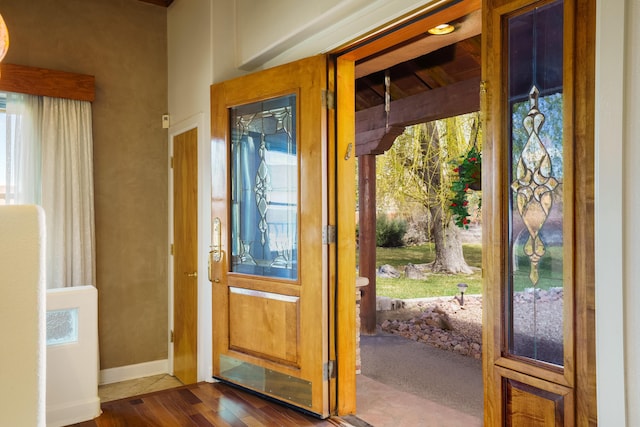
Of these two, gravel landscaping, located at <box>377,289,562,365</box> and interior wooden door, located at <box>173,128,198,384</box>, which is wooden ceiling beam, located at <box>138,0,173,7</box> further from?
gravel landscaping, located at <box>377,289,562,365</box>

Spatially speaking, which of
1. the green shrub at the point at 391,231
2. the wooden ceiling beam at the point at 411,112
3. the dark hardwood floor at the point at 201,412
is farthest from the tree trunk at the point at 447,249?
the dark hardwood floor at the point at 201,412

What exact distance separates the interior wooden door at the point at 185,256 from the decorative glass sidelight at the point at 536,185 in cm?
267

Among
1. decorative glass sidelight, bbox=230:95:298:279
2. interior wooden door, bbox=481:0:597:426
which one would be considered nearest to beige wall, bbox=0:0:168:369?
decorative glass sidelight, bbox=230:95:298:279

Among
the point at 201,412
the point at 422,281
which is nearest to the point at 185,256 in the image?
the point at 201,412

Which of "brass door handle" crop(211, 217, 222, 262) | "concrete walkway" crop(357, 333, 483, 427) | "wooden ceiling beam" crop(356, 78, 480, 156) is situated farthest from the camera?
"wooden ceiling beam" crop(356, 78, 480, 156)

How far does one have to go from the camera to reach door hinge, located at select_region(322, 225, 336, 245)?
2.74m

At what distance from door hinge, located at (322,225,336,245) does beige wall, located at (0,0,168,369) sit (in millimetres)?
2090

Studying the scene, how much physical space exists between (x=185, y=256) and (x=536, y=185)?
9.92 feet


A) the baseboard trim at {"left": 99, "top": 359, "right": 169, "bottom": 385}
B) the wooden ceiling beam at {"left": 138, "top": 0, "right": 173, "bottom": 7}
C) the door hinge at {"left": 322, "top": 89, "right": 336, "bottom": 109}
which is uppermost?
the wooden ceiling beam at {"left": 138, "top": 0, "right": 173, "bottom": 7}

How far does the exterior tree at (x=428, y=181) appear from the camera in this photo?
692 cm

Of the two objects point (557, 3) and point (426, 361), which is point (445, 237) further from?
point (557, 3)

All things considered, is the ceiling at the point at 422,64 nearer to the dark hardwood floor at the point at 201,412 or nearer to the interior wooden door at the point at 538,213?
the interior wooden door at the point at 538,213

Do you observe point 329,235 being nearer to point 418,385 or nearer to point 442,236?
point 418,385

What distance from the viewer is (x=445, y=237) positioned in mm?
7414
